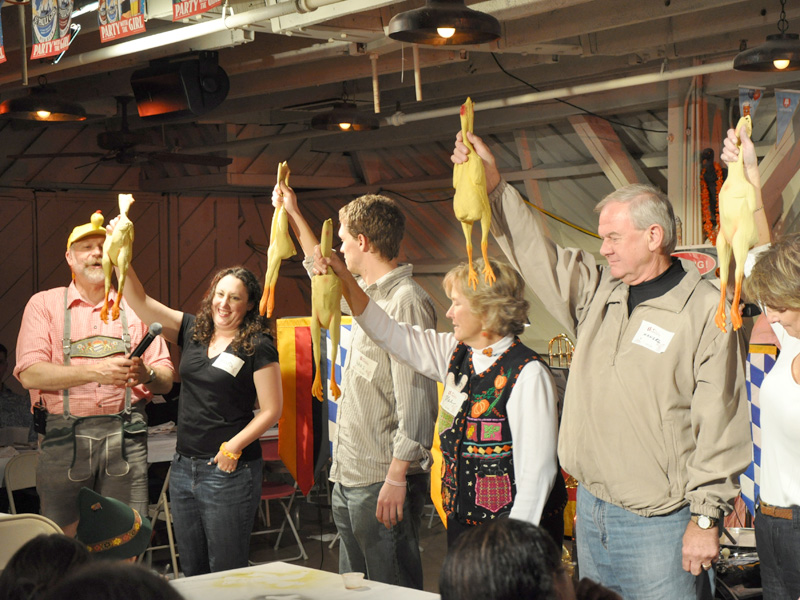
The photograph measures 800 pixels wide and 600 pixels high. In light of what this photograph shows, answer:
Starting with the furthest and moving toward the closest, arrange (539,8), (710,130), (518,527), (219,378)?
1. (710,130)
2. (539,8)
3. (219,378)
4. (518,527)

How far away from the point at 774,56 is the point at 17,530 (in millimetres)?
4047

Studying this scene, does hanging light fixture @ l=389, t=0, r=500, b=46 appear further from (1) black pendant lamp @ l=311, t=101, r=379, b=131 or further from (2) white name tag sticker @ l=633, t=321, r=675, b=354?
(1) black pendant lamp @ l=311, t=101, r=379, b=131

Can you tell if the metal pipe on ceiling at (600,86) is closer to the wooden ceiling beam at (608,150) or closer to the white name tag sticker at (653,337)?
the wooden ceiling beam at (608,150)

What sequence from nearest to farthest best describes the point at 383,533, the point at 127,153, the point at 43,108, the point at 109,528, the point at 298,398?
the point at 383,533 < the point at 109,528 < the point at 298,398 < the point at 43,108 < the point at 127,153

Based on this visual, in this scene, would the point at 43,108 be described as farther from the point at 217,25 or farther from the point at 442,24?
the point at 442,24

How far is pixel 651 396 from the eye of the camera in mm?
2354

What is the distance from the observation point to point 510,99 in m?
7.28

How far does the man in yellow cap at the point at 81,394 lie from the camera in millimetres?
3637

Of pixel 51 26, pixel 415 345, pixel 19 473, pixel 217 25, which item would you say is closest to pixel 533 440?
pixel 415 345

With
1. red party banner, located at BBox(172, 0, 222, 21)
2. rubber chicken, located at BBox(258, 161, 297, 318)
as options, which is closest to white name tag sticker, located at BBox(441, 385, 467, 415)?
rubber chicken, located at BBox(258, 161, 297, 318)

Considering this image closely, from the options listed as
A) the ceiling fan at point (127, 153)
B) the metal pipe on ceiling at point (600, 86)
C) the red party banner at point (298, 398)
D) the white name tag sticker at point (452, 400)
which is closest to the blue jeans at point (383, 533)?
the white name tag sticker at point (452, 400)

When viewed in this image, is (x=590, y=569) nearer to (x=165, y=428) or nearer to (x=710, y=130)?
(x=165, y=428)

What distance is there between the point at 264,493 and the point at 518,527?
4.94 metres

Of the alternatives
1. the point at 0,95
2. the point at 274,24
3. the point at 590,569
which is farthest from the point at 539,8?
the point at 0,95
